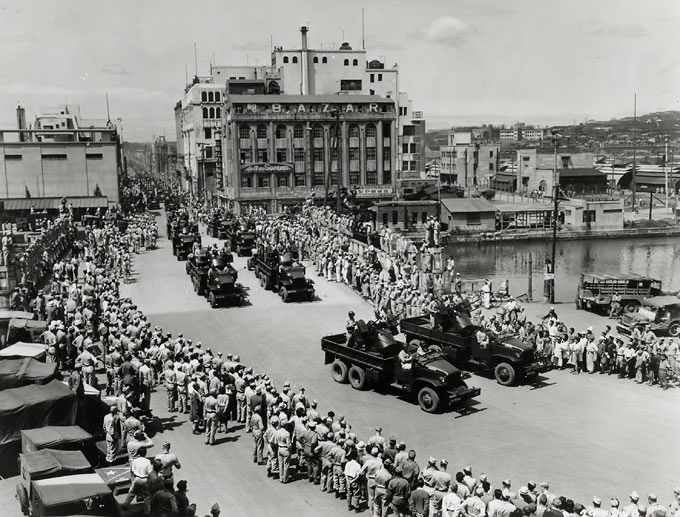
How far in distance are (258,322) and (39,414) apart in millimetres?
14024

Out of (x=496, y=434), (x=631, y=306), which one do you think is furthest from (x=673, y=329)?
(x=496, y=434)

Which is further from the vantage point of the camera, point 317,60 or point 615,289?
point 317,60

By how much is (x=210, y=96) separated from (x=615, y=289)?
8972 cm

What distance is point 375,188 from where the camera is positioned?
79375 mm

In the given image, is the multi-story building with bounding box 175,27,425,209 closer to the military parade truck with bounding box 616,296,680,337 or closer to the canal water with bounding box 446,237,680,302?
the canal water with bounding box 446,237,680,302

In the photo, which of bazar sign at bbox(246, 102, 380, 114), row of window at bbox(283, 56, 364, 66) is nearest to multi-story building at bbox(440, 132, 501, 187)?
row of window at bbox(283, 56, 364, 66)

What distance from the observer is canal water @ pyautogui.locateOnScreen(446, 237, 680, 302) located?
59.0 meters

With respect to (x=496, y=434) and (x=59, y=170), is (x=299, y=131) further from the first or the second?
(x=496, y=434)

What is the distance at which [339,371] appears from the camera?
2106 cm

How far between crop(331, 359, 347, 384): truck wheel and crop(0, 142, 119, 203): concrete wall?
61.0 meters

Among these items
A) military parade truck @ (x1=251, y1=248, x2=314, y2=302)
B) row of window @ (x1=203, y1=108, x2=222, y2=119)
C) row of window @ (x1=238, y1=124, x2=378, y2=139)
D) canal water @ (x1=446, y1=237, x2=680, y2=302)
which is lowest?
canal water @ (x1=446, y1=237, x2=680, y2=302)

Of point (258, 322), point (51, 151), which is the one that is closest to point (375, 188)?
point (51, 151)

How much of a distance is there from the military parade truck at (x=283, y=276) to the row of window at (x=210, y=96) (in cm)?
8048

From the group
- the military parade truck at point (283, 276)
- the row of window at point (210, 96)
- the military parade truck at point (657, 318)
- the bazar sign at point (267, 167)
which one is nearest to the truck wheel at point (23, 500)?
the military parade truck at point (283, 276)
